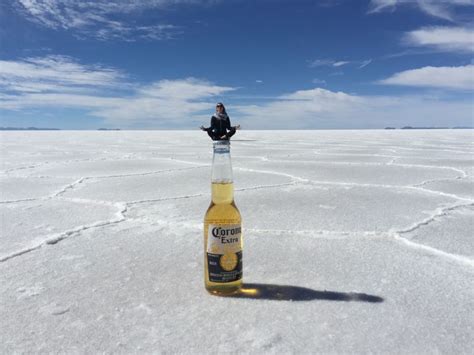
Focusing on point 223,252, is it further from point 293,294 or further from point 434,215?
point 434,215

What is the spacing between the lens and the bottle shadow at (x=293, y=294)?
0.92 m

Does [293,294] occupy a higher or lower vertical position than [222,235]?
lower

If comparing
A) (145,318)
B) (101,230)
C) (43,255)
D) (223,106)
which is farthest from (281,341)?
(223,106)

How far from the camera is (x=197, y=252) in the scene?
1.26 metres

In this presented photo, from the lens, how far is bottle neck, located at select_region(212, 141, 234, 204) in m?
0.91

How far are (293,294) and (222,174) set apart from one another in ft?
1.16

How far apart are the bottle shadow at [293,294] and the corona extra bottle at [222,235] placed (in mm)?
42

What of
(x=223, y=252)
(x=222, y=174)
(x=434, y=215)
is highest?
(x=222, y=174)

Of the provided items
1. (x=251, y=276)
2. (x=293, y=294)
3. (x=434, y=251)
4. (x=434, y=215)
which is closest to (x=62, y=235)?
(x=251, y=276)

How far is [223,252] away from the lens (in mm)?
916

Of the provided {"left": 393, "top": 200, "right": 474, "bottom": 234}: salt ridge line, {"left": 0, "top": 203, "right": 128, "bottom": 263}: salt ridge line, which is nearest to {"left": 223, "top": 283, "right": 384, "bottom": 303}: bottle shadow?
{"left": 393, "top": 200, "right": 474, "bottom": 234}: salt ridge line

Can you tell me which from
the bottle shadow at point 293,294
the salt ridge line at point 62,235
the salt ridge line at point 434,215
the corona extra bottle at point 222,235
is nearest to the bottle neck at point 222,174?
the corona extra bottle at point 222,235

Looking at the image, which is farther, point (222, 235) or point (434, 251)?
point (434, 251)

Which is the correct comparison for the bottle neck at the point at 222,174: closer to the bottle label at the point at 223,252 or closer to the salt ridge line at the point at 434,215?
the bottle label at the point at 223,252
